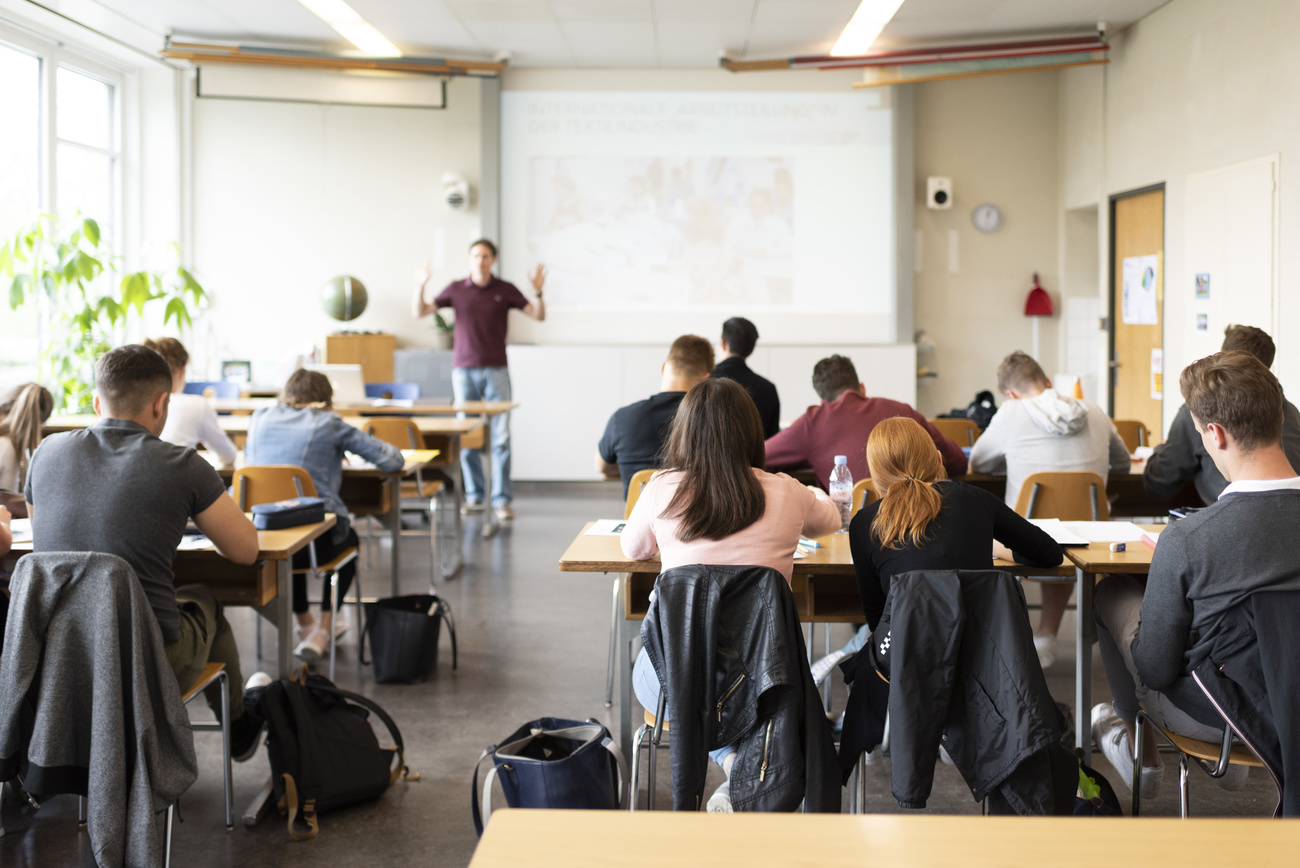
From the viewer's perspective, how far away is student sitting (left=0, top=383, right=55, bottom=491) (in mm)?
3564

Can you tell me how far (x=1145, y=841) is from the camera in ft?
3.49

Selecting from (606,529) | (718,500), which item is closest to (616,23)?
(606,529)

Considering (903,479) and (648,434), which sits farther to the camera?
(648,434)

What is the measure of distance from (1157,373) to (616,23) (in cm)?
445

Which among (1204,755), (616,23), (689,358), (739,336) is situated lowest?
(1204,755)

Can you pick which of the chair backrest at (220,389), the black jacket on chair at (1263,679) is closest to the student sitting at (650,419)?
the black jacket on chair at (1263,679)

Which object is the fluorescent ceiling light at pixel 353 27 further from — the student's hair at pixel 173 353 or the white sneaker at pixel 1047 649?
the white sneaker at pixel 1047 649

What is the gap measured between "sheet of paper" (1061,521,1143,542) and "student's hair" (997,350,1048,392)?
1.08m

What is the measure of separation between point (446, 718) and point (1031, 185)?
7.06 m

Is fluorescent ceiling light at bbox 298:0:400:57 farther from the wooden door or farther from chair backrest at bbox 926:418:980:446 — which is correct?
the wooden door

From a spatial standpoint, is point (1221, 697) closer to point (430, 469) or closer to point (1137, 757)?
point (1137, 757)

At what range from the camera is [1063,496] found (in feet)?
12.7

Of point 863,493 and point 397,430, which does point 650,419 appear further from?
point 397,430

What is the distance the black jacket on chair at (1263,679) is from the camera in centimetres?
209
